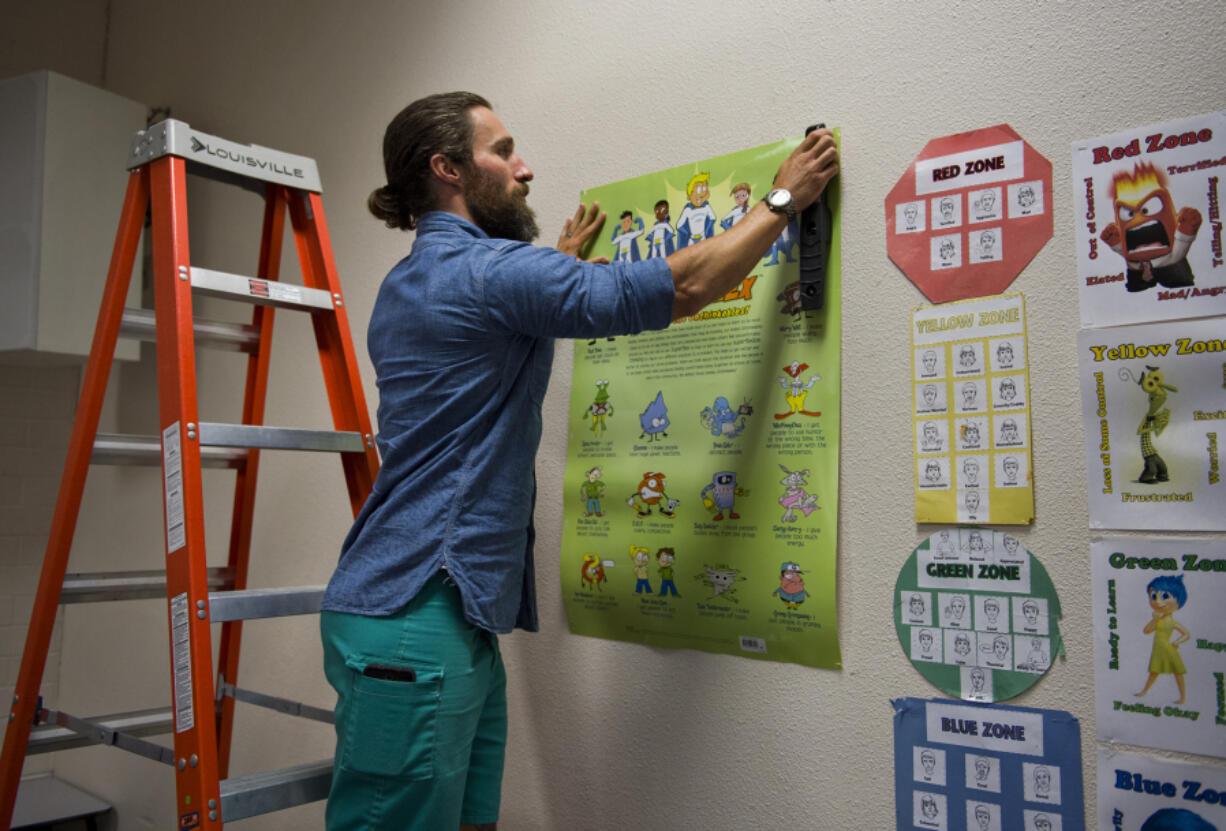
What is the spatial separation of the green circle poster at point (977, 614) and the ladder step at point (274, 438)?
0.95m

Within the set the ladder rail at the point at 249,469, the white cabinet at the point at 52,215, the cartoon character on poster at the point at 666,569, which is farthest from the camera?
the white cabinet at the point at 52,215

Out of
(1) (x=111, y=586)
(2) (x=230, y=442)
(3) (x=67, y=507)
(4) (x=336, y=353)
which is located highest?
(4) (x=336, y=353)

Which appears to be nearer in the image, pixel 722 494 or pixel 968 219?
pixel 968 219

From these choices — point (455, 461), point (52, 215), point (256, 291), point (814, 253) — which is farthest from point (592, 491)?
point (52, 215)

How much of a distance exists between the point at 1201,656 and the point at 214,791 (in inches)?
50.5

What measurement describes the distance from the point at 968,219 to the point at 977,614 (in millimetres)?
560

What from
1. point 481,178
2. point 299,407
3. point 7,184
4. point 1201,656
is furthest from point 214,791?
point 7,184

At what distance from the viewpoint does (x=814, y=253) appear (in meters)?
1.34

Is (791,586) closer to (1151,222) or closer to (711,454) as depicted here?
(711,454)

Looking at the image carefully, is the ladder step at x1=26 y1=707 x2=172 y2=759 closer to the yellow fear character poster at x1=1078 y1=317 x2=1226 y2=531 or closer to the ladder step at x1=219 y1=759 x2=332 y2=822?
the ladder step at x1=219 y1=759 x2=332 y2=822

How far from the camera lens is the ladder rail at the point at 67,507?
1.42m

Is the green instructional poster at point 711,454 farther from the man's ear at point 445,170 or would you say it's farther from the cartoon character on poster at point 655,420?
the man's ear at point 445,170

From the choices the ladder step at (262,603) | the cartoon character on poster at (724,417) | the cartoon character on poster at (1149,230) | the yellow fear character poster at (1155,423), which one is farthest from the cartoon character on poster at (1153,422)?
the ladder step at (262,603)

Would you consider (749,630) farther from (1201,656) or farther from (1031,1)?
(1031,1)
